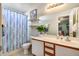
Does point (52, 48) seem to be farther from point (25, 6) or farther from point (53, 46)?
point (25, 6)

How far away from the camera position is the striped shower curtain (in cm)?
177

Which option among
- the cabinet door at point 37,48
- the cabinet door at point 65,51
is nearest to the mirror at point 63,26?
the cabinet door at point 65,51

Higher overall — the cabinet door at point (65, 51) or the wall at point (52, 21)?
the wall at point (52, 21)

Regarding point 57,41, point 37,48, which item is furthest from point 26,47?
point 57,41

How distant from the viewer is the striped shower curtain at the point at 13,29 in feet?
5.82

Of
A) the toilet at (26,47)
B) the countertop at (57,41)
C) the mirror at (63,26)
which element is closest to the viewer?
the countertop at (57,41)

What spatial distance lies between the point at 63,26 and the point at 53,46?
373 millimetres

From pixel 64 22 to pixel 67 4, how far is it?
11.8 inches

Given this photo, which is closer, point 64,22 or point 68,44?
point 68,44

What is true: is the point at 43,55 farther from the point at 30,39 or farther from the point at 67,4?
the point at 67,4

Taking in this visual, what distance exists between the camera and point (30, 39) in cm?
184

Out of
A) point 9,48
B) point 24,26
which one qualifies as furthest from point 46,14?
point 9,48

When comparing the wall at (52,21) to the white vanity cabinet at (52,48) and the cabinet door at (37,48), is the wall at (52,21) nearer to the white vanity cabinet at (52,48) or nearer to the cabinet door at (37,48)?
the white vanity cabinet at (52,48)

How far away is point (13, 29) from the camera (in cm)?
180
